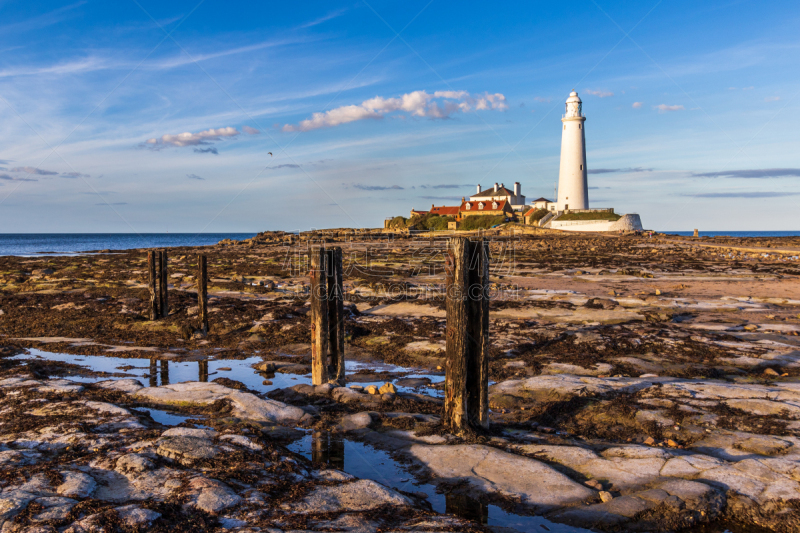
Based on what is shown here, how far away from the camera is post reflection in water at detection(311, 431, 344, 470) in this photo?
19.8ft

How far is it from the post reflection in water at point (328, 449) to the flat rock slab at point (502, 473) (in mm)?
868

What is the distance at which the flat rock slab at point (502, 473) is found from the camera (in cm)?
509

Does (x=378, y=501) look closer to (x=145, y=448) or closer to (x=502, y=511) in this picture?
(x=502, y=511)

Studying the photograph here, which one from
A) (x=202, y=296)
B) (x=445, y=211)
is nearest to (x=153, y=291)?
(x=202, y=296)

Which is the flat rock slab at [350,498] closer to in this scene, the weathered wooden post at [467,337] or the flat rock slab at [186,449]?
the flat rock slab at [186,449]

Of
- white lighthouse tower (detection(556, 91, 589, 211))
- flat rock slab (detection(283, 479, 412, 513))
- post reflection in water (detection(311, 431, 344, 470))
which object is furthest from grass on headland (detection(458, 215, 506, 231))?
flat rock slab (detection(283, 479, 412, 513))

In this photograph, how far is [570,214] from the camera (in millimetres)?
71688

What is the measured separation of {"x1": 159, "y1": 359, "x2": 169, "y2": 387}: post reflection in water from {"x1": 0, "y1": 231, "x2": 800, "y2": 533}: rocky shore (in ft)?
0.37

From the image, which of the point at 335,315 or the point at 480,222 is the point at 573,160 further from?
the point at 335,315

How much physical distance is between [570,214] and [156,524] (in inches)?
2870

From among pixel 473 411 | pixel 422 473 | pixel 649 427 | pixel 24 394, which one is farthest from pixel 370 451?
pixel 24 394

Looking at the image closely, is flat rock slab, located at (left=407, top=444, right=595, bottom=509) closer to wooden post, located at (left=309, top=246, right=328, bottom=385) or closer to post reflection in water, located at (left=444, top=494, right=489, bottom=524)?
post reflection in water, located at (left=444, top=494, right=489, bottom=524)

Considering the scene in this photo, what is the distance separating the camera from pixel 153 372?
10328mm

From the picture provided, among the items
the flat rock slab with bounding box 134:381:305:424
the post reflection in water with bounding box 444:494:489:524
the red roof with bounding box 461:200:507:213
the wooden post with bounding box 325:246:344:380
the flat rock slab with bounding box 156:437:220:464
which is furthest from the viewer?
the red roof with bounding box 461:200:507:213
